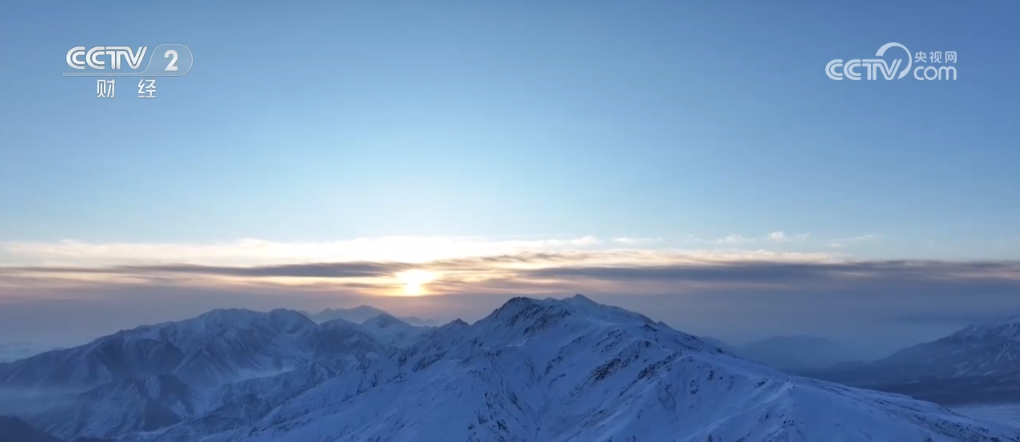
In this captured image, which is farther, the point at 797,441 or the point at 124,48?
the point at 797,441

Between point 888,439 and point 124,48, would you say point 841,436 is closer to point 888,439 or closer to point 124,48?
point 888,439

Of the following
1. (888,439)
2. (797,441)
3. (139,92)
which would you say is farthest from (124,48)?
(888,439)

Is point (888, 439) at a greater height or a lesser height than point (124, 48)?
lesser

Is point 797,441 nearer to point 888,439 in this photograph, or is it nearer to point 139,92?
point 888,439

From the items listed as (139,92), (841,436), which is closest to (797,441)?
(841,436)

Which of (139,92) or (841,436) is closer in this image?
(139,92)

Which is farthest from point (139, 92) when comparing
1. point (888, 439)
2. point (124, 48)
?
point (888, 439)

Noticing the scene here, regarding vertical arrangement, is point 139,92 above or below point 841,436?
above

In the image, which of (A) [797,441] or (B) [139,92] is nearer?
(B) [139,92]
